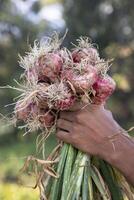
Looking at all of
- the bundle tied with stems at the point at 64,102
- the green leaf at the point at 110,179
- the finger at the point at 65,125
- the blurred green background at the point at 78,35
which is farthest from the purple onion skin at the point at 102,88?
the blurred green background at the point at 78,35

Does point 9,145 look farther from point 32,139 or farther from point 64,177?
point 64,177

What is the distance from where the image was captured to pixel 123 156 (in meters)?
2.00

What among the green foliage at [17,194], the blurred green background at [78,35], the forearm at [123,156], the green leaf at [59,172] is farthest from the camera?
the blurred green background at [78,35]

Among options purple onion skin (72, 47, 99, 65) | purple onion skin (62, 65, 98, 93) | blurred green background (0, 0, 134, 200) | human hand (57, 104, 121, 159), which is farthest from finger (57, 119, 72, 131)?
blurred green background (0, 0, 134, 200)

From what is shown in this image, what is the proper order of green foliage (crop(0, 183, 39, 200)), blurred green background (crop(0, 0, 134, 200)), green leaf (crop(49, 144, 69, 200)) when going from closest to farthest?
green leaf (crop(49, 144, 69, 200)) < green foliage (crop(0, 183, 39, 200)) < blurred green background (crop(0, 0, 134, 200))

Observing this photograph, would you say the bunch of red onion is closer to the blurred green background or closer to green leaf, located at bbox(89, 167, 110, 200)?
green leaf, located at bbox(89, 167, 110, 200)

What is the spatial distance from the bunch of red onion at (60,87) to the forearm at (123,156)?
13 cm

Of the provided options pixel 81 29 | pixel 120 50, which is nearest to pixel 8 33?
pixel 81 29

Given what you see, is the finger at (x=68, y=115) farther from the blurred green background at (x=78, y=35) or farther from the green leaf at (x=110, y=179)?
the blurred green background at (x=78, y=35)

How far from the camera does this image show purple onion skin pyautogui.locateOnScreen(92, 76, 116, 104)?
2.07 metres

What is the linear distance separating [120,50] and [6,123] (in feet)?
35.4

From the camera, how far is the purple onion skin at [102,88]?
2072 millimetres

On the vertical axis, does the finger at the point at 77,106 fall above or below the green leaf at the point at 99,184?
above

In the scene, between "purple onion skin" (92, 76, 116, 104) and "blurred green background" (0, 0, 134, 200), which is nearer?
"purple onion skin" (92, 76, 116, 104)
